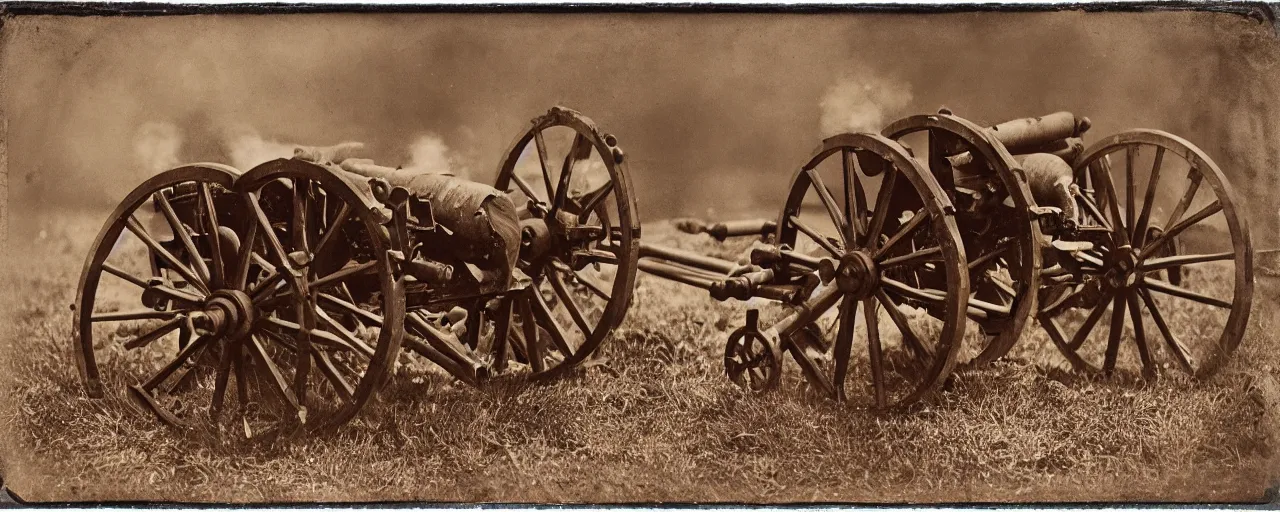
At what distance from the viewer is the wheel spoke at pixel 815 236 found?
689 cm

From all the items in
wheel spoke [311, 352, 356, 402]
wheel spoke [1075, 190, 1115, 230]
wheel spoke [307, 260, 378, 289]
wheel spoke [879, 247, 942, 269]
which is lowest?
wheel spoke [311, 352, 356, 402]

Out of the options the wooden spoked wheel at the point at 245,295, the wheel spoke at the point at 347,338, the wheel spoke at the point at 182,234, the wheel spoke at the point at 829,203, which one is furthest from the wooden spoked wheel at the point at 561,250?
the wheel spoke at the point at 182,234

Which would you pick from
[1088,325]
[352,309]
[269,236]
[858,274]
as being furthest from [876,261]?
[269,236]

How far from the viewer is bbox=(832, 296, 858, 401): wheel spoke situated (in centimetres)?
675

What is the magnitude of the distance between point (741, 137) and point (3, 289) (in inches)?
140

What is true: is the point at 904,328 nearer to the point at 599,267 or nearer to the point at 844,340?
the point at 844,340

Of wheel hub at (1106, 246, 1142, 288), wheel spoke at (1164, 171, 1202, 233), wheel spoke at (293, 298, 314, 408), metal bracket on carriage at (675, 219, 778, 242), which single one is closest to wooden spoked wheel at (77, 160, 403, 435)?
wheel spoke at (293, 298, 314, 408)

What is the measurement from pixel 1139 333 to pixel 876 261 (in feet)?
4.98

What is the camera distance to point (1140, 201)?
7441 millimetres

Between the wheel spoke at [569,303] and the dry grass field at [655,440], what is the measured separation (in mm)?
347

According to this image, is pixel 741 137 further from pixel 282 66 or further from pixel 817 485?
pixel 282 66

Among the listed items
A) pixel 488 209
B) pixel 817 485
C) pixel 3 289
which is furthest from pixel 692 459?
pixel 3 289

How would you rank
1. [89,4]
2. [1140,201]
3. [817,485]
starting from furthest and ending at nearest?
1. [1140,201]
2. [89,4]
3. [817,485]

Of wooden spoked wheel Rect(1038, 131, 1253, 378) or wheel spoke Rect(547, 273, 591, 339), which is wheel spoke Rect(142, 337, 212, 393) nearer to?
wheel spoke Rect(547, 273, 591, 339)
